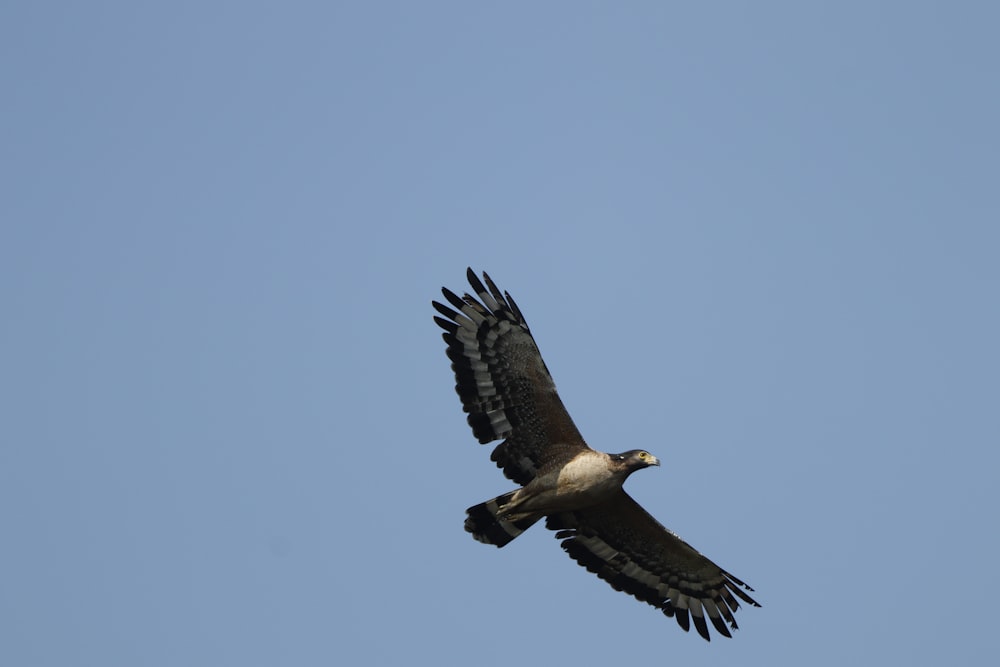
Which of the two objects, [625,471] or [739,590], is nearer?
[625,471]

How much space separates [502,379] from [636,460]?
2.31 meters

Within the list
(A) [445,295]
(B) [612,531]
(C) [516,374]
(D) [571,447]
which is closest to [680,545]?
(B) [612,531]

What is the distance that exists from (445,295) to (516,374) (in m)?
1.59

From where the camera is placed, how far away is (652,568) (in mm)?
18391

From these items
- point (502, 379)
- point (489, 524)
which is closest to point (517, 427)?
point (502, 379)

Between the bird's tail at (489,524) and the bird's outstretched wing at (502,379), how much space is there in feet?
1.80

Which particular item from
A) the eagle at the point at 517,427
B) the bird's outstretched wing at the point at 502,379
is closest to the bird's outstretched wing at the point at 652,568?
the eagle at the point at 517,427

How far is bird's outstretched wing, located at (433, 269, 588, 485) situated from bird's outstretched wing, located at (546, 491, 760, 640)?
1496mm

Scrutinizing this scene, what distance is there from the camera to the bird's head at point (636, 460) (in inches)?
662

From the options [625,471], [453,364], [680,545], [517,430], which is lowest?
[680,545]

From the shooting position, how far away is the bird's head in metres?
16.8

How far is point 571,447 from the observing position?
17.4 metres

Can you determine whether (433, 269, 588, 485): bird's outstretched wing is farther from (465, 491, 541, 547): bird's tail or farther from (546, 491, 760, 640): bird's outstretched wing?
(546, 491, 760, 640): bird's outstretched wing

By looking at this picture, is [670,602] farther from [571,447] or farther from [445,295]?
[445,295]
